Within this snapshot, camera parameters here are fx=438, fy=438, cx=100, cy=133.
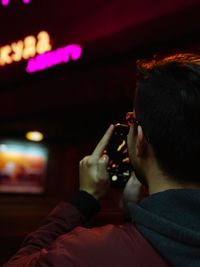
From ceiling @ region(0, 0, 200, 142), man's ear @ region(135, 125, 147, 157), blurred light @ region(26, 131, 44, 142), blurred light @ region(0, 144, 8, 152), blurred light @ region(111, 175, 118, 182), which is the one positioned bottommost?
blurred light @ region(111, 175, 118, 182)

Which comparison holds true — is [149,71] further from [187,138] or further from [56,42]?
[56,42]

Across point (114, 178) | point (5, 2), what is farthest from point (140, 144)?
point (5, 2)

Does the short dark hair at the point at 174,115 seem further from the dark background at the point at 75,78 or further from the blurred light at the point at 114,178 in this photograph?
the dark background at the point at 75,78

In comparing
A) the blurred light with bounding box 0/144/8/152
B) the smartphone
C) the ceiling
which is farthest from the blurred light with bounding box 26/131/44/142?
the smartphone

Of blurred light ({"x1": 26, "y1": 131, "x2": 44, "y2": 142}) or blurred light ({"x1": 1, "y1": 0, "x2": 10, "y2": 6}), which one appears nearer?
blurred light ({"x1": 1, "y1": 0, "x2": 10, "y2": 6})

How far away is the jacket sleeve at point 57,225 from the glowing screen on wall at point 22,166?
268 inches

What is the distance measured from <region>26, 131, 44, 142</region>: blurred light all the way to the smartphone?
6.77 metres

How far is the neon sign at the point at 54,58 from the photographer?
5.82 meters

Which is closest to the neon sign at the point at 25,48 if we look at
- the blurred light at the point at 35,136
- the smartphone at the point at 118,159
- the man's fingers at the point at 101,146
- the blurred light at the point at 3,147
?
the blurred light at the point at 35,136

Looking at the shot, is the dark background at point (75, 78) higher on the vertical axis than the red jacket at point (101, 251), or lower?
higher

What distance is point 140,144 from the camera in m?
0.96

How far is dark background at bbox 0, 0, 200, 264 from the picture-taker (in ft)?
15.5

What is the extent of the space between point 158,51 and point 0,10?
11.4ft

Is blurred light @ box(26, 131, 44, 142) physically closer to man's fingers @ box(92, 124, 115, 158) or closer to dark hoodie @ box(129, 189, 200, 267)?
man's fingers @ box(92, 124, 115, 158)
